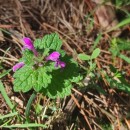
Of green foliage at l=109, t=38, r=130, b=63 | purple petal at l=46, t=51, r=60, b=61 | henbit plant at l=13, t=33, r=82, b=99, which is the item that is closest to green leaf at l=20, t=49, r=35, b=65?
henbit plant at l=13, t=33, r=82, b=99

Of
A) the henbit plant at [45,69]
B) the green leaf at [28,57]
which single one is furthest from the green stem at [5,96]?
the green leaf at [28,57]

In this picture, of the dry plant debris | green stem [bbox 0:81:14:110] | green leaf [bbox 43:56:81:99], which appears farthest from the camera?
the dry plant debris

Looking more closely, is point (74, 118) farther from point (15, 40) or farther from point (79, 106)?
point (15, 40)

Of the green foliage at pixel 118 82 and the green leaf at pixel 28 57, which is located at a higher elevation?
the green leaf at pixel 28 57

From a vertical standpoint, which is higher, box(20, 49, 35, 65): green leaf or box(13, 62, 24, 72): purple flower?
box(20, 49, 35, 65): green leaf

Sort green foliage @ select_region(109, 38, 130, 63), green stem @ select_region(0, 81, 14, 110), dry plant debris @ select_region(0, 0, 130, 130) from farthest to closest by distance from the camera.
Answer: green foliage @ select_region(109, 38, 130, 63) → dry plant debris @ select_region(0, 0, 130, 130) → green stem @ select_region(0, 81, 14, 110)

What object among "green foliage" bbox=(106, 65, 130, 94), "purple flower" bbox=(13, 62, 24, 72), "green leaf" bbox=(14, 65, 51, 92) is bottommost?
"green foliage" bbox=(106, 65, 130, 94)

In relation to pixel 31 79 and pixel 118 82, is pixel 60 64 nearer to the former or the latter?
pixel 31 79

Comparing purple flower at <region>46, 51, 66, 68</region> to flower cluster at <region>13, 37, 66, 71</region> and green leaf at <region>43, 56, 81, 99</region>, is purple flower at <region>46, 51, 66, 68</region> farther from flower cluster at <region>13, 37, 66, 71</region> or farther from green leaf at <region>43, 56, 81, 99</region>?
green leaf at <region>43, 56, 81, 99</region>

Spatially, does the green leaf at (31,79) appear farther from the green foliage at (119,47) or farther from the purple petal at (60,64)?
Answer: the green foliage at (119,47)
